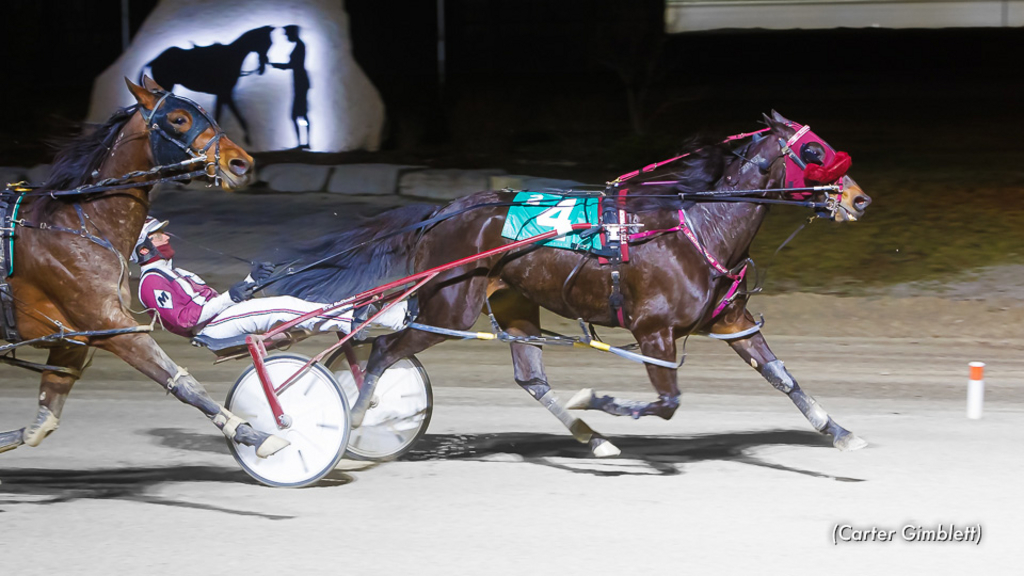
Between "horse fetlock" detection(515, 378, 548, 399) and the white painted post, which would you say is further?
the white painted post

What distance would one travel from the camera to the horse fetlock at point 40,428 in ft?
20.0

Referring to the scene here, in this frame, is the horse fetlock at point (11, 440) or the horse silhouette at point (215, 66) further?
the horse silhouette at point (215, 66)

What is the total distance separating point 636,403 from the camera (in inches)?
243

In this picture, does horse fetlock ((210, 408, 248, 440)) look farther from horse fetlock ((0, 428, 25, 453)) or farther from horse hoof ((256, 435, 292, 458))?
horse fetlock ((0, 428, 25, 453))

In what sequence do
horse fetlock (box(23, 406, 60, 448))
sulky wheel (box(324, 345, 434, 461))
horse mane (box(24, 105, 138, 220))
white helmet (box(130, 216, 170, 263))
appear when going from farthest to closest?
sulky wheel (box(324, 345, 434, 461)) < horse fetlock (box(23, 406, 60, 448)) < white helmet (box(130, 216, 170, 263)) < horse mane (box(24, 105, 138, 220))

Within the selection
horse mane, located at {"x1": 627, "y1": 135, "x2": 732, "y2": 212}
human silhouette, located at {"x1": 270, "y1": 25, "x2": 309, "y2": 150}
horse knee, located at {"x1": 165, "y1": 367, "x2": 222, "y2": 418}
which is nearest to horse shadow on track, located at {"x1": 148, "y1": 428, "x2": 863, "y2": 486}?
horse knee, located at {"x1": 165, "y1": 367, "x2": 222, "y2": 418}

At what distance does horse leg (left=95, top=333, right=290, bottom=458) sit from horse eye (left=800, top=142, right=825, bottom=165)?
2933 millimetres

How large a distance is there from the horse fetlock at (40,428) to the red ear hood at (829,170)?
3953 millimetres

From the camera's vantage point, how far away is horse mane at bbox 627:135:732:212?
6402mm

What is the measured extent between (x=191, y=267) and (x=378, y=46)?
43.5ft

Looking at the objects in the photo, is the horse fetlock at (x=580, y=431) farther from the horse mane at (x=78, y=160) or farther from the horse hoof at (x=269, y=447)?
the horse mane at (x=78, y=160)

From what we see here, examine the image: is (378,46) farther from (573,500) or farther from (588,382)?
(573,500)

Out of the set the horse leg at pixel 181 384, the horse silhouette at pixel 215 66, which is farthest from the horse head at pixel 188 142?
the horse silhouette at pixel 215 66

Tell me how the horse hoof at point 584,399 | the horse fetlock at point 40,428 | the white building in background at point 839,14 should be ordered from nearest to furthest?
1. the horse fetlock at point 40,428
2. the horse hoof at point 584,399
3. the white building in background at point 839,14
